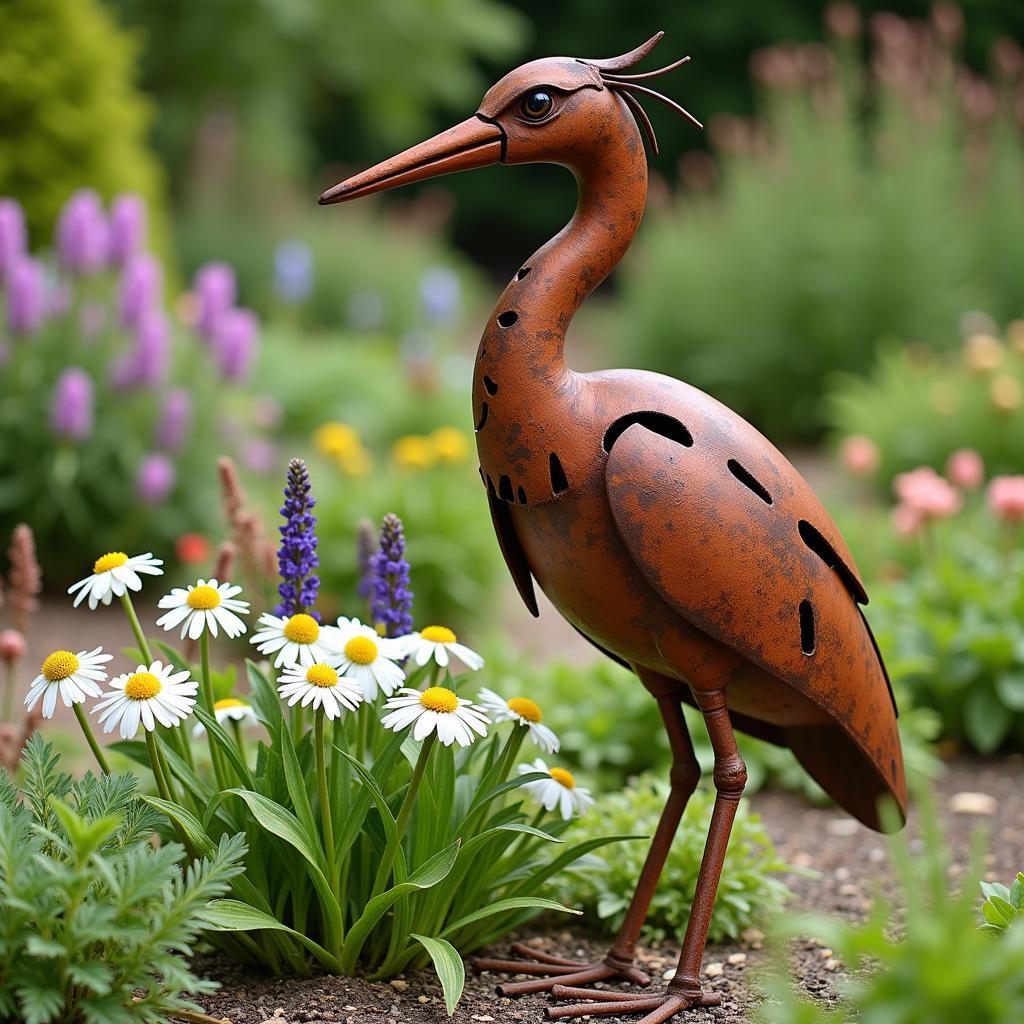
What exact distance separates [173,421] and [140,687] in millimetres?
3544

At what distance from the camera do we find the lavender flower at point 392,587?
256cm

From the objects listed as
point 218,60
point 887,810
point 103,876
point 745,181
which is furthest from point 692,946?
point 218,60

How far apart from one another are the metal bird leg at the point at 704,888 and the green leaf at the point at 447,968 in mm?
218

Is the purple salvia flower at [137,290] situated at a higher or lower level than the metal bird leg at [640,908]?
higher

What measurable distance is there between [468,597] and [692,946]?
3.35m

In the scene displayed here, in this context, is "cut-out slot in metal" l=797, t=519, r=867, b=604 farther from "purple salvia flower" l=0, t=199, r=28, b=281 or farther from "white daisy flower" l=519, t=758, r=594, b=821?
"purple salvia flower" l=0, t=199, r=28, b=281

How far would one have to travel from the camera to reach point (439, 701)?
2125 millimetres

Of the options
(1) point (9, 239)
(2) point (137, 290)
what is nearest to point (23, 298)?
(1) point (9, 239)

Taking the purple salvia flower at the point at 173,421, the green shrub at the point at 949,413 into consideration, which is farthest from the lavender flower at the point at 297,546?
the green shrub at the point at 949,413

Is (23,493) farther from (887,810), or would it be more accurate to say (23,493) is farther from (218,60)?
(218,60)

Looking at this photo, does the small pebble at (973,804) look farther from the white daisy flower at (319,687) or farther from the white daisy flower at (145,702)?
the white daisy flower at (145,702)

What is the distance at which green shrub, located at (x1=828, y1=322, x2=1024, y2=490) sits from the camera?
640cm

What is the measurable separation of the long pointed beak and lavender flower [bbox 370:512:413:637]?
70cm

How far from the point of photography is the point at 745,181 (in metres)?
9.27
